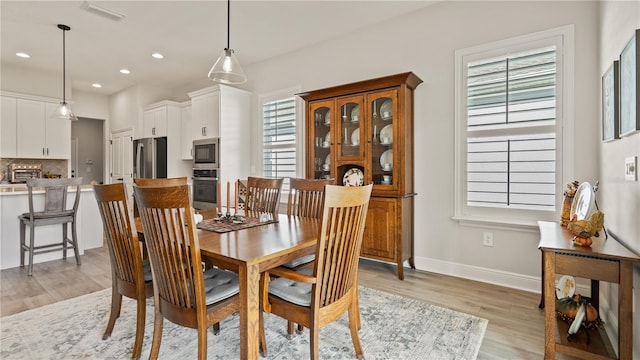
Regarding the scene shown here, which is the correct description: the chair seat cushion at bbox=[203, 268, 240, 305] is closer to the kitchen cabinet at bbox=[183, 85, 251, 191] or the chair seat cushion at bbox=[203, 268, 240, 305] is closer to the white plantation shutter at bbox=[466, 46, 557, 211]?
the white plantation shutter at bbox=[466, 46, 557, 211]

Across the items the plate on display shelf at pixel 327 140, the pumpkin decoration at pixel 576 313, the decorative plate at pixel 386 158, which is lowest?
the pumpkin decoration at pixel 576 313

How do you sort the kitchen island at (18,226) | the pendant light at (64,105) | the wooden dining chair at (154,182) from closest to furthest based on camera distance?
1. the wooden dining chair at (154,182)
2. the kitchen island at (18,226)
3. the pendant light at (64,105)

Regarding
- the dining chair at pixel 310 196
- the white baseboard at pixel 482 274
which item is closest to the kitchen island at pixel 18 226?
the dining chair at pixel 310 196

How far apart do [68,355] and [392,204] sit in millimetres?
2710

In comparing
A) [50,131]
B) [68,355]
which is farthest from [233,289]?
[50,131]

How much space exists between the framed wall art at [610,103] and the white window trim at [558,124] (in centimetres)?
33

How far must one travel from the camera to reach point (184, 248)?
1460 millimetres

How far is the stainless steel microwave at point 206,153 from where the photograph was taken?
4.87 meters

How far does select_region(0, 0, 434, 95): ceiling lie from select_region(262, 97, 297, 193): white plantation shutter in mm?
792

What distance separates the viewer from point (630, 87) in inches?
63.2

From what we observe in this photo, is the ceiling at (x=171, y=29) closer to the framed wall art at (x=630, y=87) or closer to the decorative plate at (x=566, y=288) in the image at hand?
the framed wall art at (x=630, y=87)

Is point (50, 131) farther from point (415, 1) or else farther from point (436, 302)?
point (436, 302)

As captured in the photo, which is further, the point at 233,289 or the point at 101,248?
the point at 101,248

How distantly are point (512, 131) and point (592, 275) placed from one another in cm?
164
